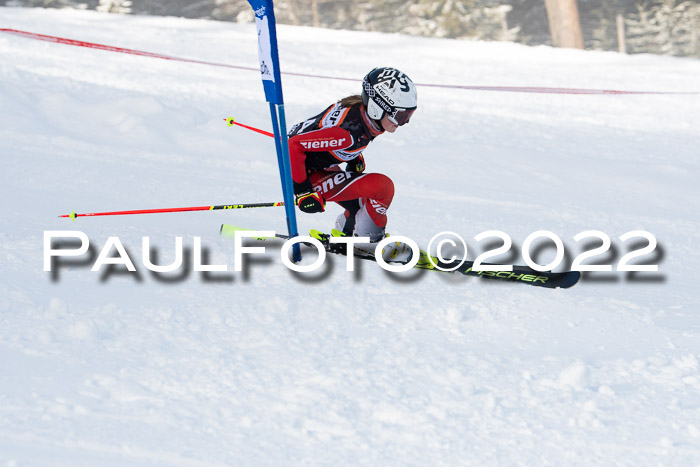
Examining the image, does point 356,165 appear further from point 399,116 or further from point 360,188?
point 399,116

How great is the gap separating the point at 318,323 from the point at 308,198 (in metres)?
0.95

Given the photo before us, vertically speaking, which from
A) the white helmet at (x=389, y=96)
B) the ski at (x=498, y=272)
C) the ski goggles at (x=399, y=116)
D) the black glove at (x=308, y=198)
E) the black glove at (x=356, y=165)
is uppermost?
the white helmet at (x=389, y=96)

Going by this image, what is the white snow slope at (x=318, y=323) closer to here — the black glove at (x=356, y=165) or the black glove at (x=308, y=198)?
the black glove at (x=308, y=198)

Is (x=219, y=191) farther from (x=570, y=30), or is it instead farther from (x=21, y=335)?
(x=570, y=30)

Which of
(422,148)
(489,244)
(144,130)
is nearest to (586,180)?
(422,148)

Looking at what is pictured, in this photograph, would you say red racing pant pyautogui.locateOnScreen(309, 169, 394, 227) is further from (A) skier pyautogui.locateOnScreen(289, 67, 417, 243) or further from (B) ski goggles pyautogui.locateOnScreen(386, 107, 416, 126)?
(B) ski goggles pyautogui.locateOnScreen(386, 107, 416, 126)

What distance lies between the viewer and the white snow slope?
8.54 ft

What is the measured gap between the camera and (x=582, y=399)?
2.96 meters

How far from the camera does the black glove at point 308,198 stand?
4.23 m

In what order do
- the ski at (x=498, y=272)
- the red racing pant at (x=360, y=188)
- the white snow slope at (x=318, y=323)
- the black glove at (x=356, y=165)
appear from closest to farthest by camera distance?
the white snow slope at (x=318, y=323) → the ski at (x=498, y=272) → the red racing pant at (x=360, y=188) → the black glove at (x=356, y=165)

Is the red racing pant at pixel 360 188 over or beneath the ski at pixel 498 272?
over

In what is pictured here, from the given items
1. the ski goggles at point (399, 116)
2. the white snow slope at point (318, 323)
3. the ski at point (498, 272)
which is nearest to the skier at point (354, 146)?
the ski goggles at point (399, 116)

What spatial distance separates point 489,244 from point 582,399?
2573 mm

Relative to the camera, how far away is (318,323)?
3.53 m
